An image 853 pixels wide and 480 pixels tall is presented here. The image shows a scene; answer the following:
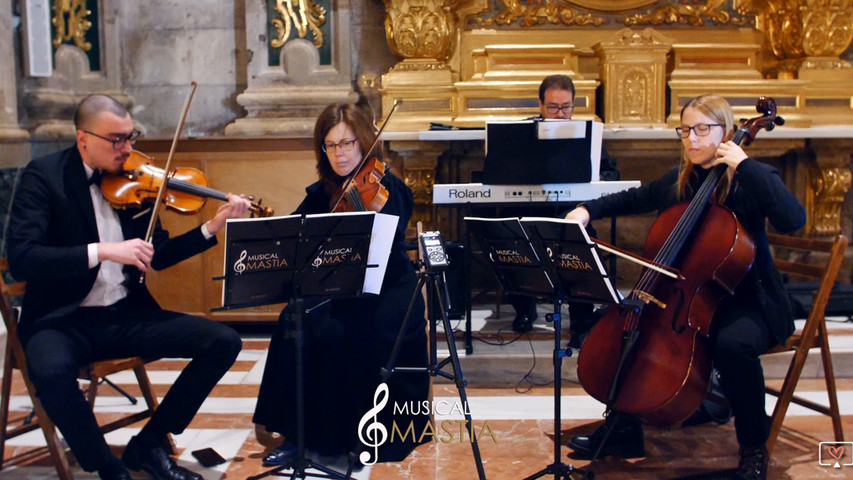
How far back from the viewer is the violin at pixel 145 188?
310 cm

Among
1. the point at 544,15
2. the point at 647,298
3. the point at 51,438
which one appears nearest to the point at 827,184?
the point at 544,15

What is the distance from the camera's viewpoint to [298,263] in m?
2.79

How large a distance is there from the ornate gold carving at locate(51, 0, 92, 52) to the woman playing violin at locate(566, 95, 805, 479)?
159 inches

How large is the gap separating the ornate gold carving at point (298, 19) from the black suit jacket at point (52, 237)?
2754 millimetres

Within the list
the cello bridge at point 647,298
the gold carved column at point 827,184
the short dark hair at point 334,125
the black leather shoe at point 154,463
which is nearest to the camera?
the cello bridge at point 647,298

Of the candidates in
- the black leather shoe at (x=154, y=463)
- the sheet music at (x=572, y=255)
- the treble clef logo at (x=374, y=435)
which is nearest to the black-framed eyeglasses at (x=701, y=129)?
the sheet music at (x=572, y=255)

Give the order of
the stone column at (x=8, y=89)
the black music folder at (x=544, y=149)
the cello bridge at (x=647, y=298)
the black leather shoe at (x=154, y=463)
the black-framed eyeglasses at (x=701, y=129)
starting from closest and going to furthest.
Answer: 1. the cello bridge at (x=647, y=298)
2. the black leather shoe at (x=154, y=463)
3. the black-framed eyeglasses at (x=701, y=129)
4. the black music folder at (x=544, y=149)
5. the stone column at (x=8, y=89)

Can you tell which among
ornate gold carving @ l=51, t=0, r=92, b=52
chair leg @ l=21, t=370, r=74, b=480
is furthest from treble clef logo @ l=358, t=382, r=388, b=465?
ornate gold carving @ l=51, t=0, r=92, b=52

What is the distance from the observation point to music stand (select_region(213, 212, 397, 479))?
8.84 feet

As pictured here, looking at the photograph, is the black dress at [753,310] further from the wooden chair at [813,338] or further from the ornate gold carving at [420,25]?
the ornate gold carving at [420,25]

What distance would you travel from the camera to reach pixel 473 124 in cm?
548

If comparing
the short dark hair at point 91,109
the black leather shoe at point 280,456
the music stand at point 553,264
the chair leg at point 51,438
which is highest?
the short dark hair at point 91,109

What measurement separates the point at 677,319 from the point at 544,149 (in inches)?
54.0

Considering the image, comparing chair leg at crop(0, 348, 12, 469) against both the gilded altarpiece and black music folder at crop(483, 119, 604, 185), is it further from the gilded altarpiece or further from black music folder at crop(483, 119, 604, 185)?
the gilded altarpiece
